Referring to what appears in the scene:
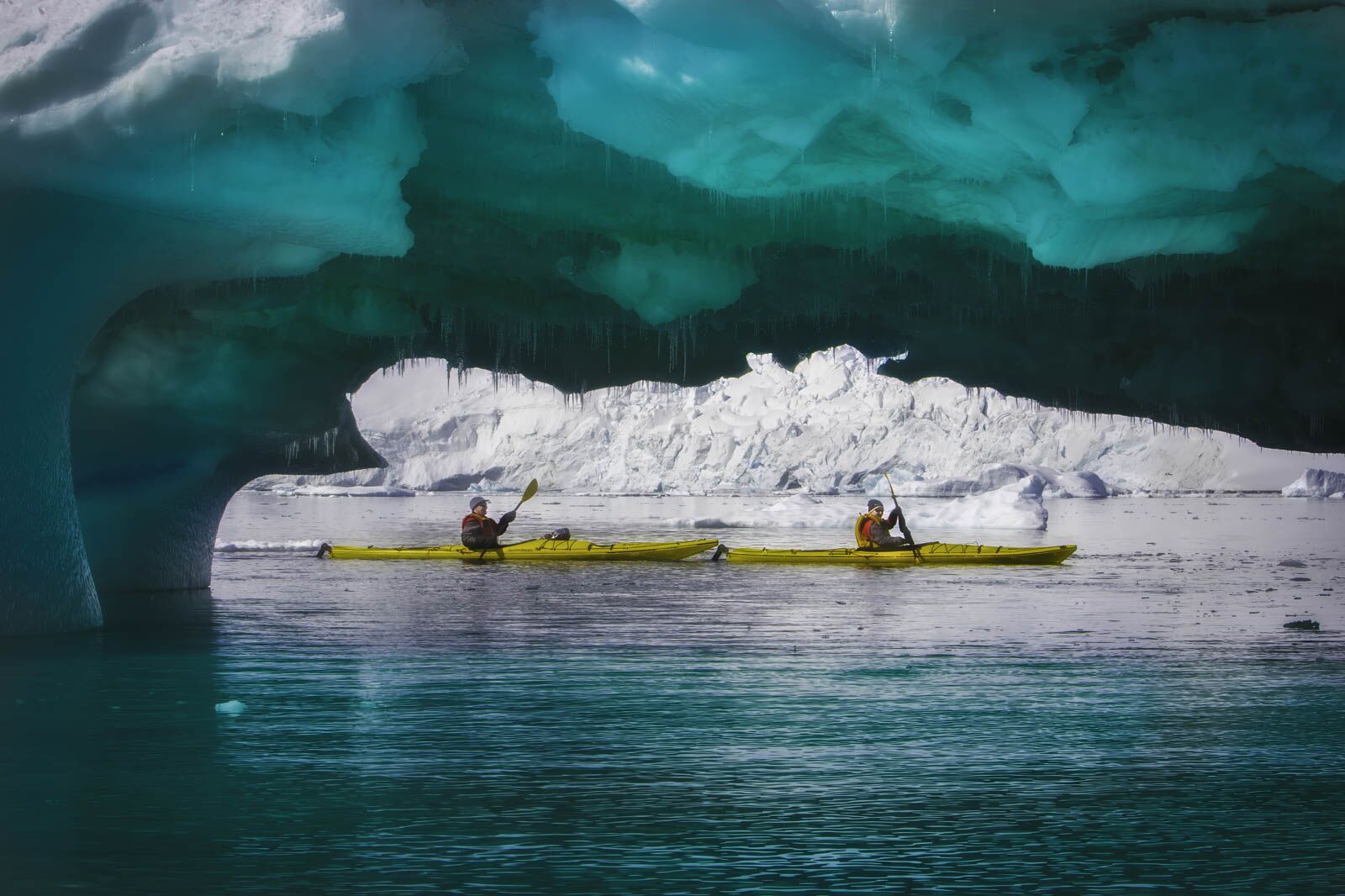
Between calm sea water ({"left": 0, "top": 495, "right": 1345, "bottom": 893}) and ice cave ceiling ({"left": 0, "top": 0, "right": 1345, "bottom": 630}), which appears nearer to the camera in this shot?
calm sea water ({"left": 0, "top": 495, "right": 1345, "bottom": 893})

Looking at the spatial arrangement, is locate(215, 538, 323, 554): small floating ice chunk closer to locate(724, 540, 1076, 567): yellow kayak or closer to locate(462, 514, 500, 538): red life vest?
locate(462, 514, 500, 538): red life vest

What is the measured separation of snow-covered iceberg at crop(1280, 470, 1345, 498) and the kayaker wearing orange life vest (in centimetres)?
10447

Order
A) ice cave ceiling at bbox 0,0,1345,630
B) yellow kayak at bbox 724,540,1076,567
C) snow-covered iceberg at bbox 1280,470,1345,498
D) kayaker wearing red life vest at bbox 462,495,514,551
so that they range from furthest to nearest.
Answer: snow-covered iceberg at bbox 1280,470,1345,498
kayaker wearing red life vest at bbox 462,495,514,551
yellow kayak at bbox 724,540,1076,567
ice cave ceiling at bbox 0,0,1345,630

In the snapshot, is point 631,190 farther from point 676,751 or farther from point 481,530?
point 481,530

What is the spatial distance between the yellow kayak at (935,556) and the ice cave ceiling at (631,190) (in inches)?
270

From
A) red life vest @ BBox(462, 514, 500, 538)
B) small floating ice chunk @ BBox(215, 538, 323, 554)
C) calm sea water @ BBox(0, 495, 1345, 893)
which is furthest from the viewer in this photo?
small floating ice chunk @ BBox(215, 538, 323, 554)

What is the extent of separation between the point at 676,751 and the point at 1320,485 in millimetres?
124816

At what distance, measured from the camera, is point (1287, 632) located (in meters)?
15.9

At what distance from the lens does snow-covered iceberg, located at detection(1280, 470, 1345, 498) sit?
121438 millimetres

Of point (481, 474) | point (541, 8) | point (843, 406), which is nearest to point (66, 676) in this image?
point (541, 8)

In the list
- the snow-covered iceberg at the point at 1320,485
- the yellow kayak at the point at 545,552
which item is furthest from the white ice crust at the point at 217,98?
the snow-covered iceberg at the point at 1320,485

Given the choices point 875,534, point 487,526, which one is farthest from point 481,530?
point 875,534

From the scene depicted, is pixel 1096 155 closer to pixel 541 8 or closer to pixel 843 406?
pixel 541 8

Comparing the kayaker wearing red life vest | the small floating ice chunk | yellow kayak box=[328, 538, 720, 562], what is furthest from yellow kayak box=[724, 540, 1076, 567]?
the small floating ice chunk
